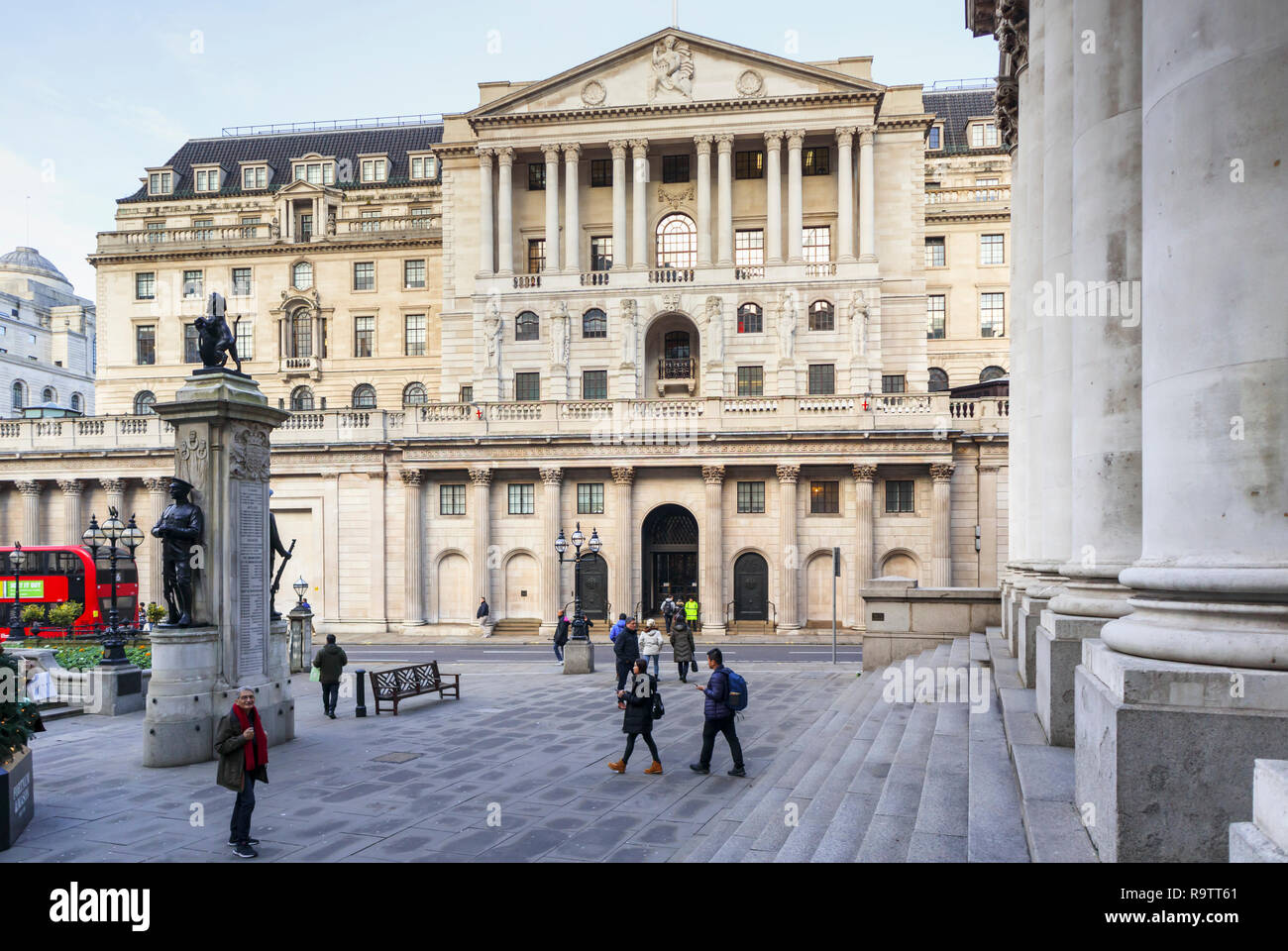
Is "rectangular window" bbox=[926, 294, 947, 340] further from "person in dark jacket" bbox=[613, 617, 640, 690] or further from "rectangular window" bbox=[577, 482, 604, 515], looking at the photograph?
"person in dark jacket" bbox=[613, 617, 640, 690]

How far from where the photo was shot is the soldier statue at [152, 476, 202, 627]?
13.8m

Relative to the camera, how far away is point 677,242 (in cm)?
4728

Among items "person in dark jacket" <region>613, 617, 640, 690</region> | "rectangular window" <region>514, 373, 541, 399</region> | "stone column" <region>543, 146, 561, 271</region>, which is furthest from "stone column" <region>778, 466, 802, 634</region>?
"person in dark jacket" <region>613, 617, 640, 690</region>

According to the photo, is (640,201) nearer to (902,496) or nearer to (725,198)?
(725,198)

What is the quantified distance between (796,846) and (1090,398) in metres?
5.62

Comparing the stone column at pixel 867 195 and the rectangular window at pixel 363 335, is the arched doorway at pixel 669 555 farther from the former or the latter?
the rectangular window at pixel 363 335

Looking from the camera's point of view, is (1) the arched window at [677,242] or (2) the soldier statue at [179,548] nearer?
(2) the soldier statue at [179,548]

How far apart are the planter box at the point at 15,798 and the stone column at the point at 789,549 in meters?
31.7

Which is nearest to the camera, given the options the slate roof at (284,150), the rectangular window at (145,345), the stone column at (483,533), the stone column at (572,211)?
the stone column at (483,533)

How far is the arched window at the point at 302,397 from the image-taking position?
55.2 m

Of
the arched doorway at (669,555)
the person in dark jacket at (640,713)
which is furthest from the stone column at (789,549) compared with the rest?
the person in dark jacket at (640,713)

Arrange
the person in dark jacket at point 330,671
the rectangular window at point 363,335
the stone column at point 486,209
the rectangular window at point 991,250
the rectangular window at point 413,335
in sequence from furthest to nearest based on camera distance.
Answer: the rectangular window at point 363,335
the rectangular window at point 413,335
the rectangular window at point 991,250
the stone column at point 486,209
the person in dark jacket at point 330,671

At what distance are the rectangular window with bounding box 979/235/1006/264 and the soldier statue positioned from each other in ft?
163

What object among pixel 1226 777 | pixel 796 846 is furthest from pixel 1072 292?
pixel 796 846
